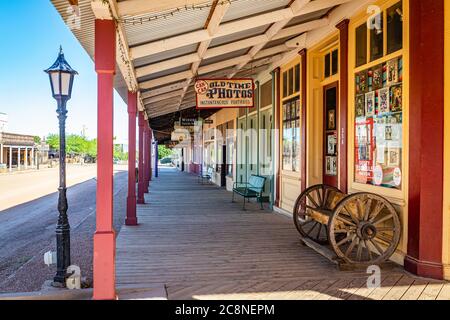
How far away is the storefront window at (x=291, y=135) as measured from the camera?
807 cm

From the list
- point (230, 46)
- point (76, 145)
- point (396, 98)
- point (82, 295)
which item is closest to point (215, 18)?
point (230, 46)

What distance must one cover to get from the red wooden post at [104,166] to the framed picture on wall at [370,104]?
11.3ft

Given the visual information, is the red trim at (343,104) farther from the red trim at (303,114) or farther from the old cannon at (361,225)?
the red trim at (303,114)

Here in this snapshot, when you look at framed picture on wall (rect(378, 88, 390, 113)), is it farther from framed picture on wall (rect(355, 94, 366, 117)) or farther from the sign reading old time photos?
framed picture on wall (rect(355, 94, 366, 117))

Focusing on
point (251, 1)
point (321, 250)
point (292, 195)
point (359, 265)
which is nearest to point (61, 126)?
point (251, 1)

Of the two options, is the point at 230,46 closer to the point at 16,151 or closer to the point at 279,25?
the point at 279,25

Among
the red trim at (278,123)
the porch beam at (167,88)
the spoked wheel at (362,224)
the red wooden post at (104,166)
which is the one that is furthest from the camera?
the porch beam at (167,88)

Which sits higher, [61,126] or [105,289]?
[61,126]

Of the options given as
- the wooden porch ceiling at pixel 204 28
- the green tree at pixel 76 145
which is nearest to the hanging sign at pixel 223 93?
the wooden porch ceiling at pixel 204 28

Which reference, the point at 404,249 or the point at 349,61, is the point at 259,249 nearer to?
the point at 404,249

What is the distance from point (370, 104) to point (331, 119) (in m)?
1.64
